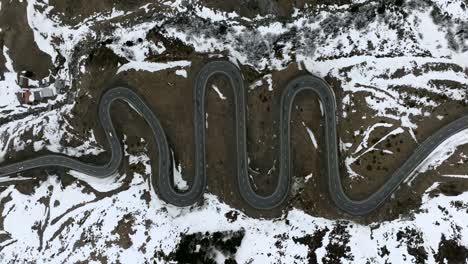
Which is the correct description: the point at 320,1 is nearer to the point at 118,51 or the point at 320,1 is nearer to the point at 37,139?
the point at 118,51

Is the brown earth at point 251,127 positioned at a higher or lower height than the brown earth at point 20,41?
lower

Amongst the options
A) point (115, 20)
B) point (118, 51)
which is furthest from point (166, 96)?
point (115, 20)

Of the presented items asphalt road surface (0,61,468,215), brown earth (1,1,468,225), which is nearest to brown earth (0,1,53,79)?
brown earth (1,1,468,225)

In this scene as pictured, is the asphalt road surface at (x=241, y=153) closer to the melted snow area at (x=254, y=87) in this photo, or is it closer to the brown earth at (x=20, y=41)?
the melted snow area at (x=254, y=87)

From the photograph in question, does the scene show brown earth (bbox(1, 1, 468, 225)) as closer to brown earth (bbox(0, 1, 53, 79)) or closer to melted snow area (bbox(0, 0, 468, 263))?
melted snow area (bbox(0, 0, 468, 263))

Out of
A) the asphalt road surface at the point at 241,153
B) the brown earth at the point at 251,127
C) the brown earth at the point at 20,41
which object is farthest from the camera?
the brown earth at the point at 20,41

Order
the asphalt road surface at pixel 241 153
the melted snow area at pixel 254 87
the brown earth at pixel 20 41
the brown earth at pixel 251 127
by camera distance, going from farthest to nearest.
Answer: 1. the brown earth at pixel 20 41
2. the brown earth at pixel 251 127
3. the asphalt road surface at pixel 241 153
4. the melted snow area at pixel 254 87

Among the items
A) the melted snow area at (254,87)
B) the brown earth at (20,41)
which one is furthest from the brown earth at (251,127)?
the brown earth at (20,41)
